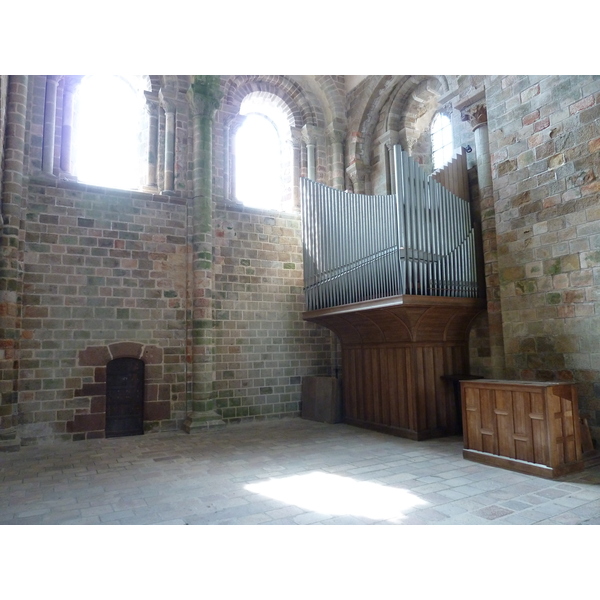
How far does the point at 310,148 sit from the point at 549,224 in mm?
5802

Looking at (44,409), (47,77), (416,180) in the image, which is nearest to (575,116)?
(416,180)

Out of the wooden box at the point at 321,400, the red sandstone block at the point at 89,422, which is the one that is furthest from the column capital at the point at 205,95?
the red sandstone block at the point at 89,422

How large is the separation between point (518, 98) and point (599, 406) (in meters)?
4.19

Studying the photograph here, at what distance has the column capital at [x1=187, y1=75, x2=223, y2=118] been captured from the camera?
8750 millimetres

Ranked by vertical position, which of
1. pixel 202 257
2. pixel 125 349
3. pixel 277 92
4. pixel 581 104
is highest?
pixel 277 92

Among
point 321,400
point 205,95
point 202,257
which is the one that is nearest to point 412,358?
point 321,400

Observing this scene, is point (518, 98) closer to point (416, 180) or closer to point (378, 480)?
point (416, 180)

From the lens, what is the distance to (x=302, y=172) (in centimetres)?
1039

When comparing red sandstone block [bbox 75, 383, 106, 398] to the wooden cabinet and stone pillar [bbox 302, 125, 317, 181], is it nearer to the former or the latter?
the wooden cabinet

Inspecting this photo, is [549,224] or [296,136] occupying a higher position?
[296,136]

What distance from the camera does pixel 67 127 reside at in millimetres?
8109

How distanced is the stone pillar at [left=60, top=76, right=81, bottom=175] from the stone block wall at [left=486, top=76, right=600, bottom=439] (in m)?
6.86

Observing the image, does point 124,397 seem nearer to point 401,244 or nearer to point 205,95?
point 401,244

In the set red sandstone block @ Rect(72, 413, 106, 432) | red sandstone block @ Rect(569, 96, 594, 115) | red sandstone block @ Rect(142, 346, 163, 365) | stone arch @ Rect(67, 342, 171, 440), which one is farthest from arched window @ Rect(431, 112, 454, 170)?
red sandstone block @ Rect(72, 413, 106, 432)
